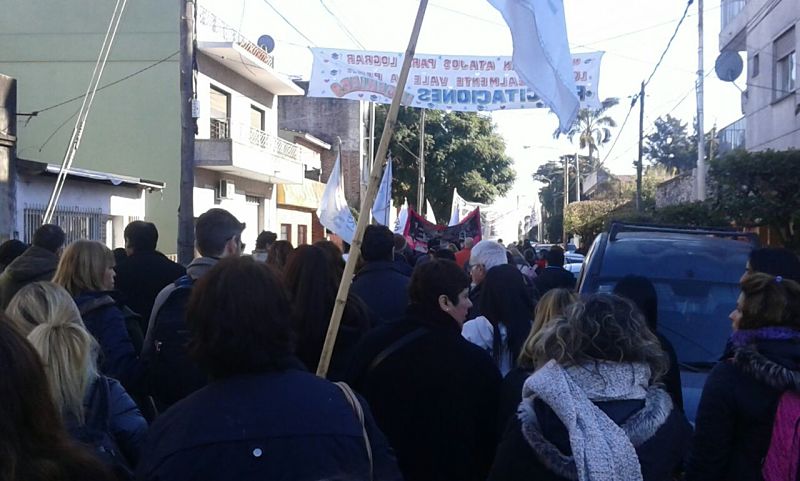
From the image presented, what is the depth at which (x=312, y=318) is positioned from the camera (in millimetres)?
4523

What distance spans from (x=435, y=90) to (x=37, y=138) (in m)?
13.5

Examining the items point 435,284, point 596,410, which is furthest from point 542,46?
point 596,410

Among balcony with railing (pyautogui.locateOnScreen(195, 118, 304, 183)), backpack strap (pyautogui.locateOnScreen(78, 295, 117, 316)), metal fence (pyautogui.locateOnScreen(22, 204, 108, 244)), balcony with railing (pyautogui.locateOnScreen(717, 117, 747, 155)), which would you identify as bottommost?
backpack strap (pyautogui.locateOnScreen(78, 295, 117, 316))

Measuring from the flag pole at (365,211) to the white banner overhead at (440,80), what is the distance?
28.3 ft

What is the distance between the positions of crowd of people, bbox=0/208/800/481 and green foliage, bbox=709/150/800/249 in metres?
8.22

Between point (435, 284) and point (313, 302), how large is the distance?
81 cm

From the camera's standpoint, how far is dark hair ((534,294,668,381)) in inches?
118

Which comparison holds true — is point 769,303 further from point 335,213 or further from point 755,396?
point 335,213

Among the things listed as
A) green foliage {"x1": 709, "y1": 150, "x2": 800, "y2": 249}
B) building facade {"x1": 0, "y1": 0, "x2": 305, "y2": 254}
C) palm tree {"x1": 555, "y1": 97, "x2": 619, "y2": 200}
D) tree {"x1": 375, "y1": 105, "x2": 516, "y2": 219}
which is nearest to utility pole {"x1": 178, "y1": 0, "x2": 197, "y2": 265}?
green foliage {"x1": 709, "y1": 150, "x2": 800, "y2": 249}

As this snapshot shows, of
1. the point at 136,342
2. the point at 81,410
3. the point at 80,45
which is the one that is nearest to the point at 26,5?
the point at 80,45

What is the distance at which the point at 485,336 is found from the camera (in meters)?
5.65

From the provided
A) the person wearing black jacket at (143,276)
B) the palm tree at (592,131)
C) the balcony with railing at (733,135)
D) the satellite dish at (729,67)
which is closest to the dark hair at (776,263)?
the person wearing black jacket at (143,276)

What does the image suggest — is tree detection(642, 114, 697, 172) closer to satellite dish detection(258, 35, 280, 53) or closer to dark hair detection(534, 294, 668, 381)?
satellite dish detection(258, 35, 280, 53)

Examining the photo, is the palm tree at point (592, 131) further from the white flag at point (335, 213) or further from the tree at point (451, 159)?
the white flag at point (335, 213)
